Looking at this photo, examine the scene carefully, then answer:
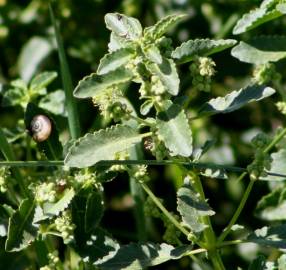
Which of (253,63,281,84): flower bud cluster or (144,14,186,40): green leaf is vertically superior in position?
(144,14,186,40): green leaf

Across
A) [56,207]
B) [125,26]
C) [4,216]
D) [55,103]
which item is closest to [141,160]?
[56,207]

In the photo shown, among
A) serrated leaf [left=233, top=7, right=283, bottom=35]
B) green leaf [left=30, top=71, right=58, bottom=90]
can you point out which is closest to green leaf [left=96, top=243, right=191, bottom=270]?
serrated leaf [left=233, top=7, right=283, bottom=35]

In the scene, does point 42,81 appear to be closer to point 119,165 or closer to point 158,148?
point 119,165

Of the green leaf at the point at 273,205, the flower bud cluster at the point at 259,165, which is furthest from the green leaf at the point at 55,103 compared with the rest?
the flower bud cluster at the point at 259,165

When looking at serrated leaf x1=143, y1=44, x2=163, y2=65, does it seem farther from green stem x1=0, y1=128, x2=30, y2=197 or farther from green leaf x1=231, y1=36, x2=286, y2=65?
green stem x1=0, y1=128, x2=30, y2=197

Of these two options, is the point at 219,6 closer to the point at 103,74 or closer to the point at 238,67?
the point at 238,67

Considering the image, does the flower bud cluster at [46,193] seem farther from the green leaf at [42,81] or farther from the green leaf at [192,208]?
the green leaf at [42,81]
